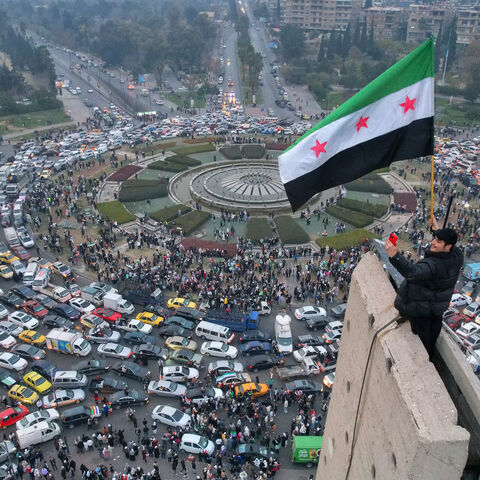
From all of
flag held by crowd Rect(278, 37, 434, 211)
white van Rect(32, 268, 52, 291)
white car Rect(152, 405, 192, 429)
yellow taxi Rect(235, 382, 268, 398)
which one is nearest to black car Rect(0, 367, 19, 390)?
white car Rect(152, 405, 192, 429)

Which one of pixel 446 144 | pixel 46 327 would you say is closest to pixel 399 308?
pixel 46 327

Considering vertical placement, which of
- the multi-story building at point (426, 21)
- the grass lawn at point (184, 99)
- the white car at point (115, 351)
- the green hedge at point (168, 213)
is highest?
the multi-story building at point (426, 21)

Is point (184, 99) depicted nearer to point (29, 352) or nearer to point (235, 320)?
point (235, 320)

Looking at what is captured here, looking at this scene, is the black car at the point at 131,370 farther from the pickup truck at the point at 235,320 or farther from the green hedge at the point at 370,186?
the green hedge at the point at 370,186

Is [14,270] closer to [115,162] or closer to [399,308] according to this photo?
[115,162]

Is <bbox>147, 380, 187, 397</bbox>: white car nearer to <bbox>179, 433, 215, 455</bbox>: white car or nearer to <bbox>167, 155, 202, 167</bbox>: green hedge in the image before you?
<bbox>179, 433, 215, 455</bbox>: white car

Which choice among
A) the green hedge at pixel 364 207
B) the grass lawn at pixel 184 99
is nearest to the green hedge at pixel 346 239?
the green hedge at pixel 364 207
